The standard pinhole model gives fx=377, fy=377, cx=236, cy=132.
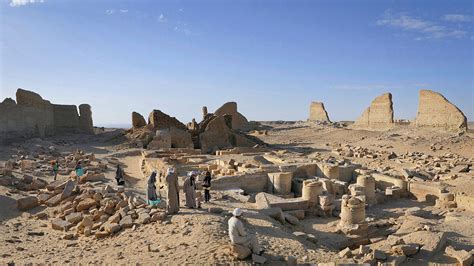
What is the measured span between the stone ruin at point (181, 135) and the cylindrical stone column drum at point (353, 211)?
49.4ft

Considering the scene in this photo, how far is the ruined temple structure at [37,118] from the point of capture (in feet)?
80.9

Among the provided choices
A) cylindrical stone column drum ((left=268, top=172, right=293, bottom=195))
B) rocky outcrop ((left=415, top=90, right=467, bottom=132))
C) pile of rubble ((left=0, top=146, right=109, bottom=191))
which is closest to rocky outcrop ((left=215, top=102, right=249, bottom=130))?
rocky outcrop ((left=415, top=90, right=467, bottom=132))

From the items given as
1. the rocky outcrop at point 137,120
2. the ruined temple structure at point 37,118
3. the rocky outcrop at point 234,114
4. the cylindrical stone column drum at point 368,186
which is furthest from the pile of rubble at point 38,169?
the rocky outcrop at point 234,114

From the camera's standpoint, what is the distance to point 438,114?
28672 mm

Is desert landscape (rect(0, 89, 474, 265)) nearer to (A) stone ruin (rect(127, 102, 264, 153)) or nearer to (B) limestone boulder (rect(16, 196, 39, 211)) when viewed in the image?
(B) limestone boulder (rect(16, 196, 39, 211))

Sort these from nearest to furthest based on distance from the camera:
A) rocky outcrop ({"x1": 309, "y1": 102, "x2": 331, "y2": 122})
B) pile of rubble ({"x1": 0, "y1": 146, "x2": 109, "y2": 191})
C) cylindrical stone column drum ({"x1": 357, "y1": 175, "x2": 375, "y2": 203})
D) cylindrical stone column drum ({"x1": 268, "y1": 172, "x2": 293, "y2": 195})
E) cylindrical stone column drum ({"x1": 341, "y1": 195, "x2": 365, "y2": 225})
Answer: cylindrical stone column drum ({"x1": 341, "y1": 195, "x2": 365, "y2": 225}), pile of rubble ({"x1": 0, "y1": 146, "x2": 109, "y2": 191}), cylindrical stone column drum ({"x1": 357, "y1": 175, "x2": 375, "y2": 203}), cylindrical stone column drum ({"x1": 268, "y1": 172, "x2": 293, "y2": 195}), rocky outcrop ({"x1": 309, "y1": 102, "x2": 331, "y2": 122})

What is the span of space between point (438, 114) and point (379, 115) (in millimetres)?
6879

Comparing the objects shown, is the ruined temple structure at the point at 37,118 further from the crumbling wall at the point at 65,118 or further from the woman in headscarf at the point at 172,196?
the woman in headscarf at the point at 172,196

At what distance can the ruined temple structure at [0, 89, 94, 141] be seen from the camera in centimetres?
2466

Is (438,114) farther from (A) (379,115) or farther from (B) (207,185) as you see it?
(B) (207,185)

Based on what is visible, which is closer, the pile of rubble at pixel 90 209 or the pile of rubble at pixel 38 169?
the pile of rubble at pixel 90 209

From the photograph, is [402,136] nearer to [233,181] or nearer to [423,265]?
[233,181]

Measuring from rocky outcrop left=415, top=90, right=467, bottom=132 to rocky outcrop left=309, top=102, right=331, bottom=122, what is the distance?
67.5 feet

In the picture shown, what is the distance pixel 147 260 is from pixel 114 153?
1735cm
